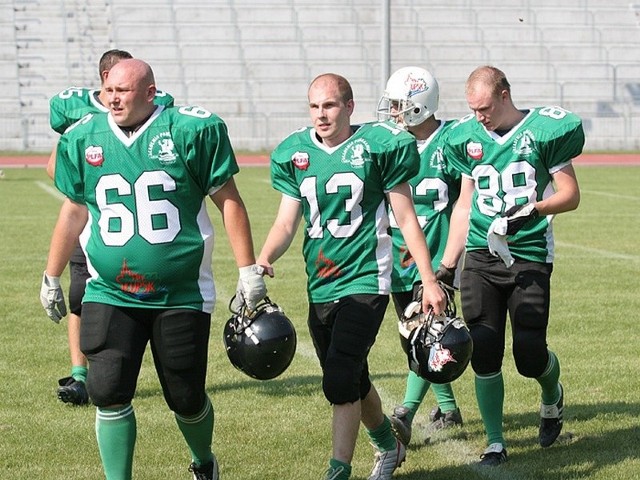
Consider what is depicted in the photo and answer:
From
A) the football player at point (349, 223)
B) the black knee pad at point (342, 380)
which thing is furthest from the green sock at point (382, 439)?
the black knee pad at point (342, 380)

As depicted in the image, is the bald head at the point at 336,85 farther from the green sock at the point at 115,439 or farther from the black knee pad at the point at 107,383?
the green sock at the point at 115,439

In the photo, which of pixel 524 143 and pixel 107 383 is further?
pixel 524 143

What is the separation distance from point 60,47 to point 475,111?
2752cm

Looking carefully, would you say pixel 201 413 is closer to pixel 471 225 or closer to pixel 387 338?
pixel 471 225

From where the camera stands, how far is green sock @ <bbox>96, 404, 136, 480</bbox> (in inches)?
170

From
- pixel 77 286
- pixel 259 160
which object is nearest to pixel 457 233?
pixel 77 286

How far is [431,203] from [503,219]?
0.77 m

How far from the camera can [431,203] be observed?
5750 mm

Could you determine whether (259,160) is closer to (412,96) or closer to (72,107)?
(72,107)

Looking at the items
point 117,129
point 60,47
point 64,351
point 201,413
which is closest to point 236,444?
point 201,413

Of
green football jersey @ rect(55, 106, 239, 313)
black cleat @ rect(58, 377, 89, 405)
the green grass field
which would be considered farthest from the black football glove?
black cleat @ rect(58, 377, 89, 405)

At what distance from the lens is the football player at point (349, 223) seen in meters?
4.65

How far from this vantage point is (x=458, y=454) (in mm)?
5289

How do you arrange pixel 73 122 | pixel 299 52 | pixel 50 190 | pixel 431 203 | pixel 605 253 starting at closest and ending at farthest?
pixel 431 203
pixel 73 122
pixel 605 253
pixel 50 190
pixel 299 52
